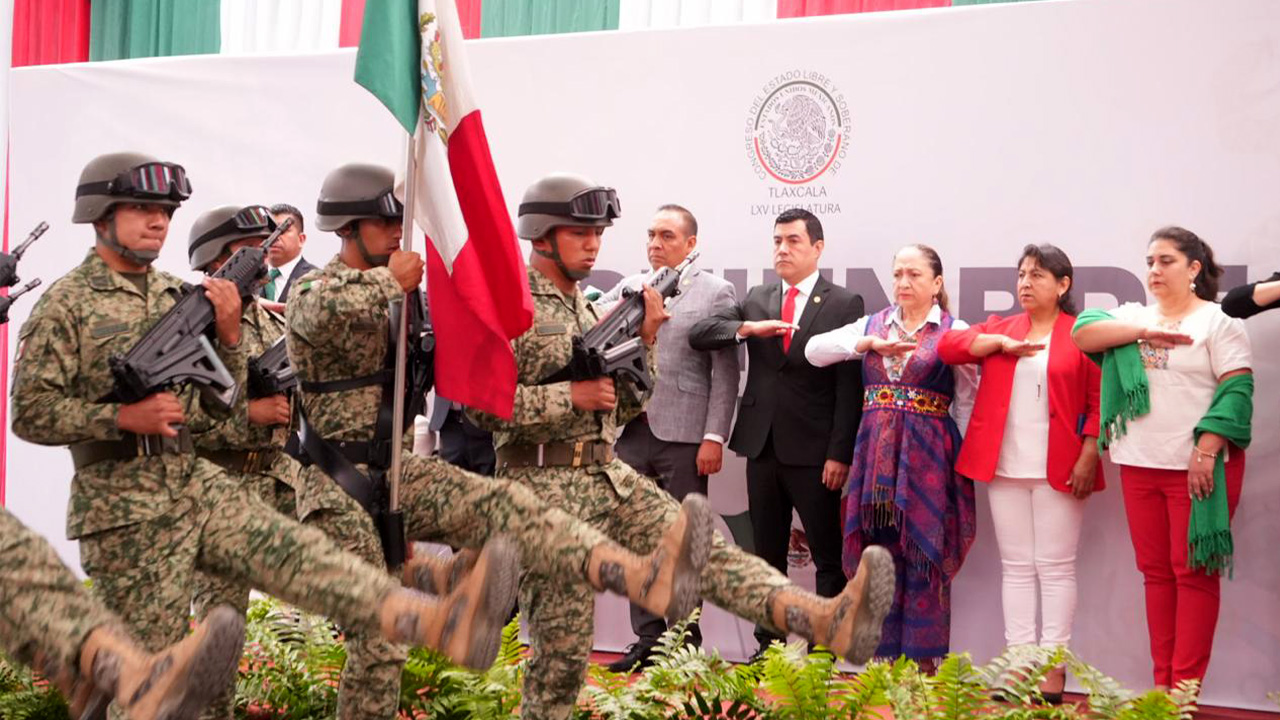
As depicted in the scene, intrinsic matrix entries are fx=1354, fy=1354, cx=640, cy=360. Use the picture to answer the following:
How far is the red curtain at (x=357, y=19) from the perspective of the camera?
877 cm

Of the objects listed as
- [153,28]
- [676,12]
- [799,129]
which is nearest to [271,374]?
[799,129]

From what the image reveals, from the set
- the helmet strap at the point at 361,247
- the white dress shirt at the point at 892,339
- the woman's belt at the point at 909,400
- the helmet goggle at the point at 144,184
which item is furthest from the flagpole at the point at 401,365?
the woman's belt at the point at 909,400

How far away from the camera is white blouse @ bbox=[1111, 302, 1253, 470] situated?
223 inches

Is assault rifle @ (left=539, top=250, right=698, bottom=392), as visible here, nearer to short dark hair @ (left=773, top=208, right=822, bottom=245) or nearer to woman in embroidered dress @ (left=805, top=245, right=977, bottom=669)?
woman in embroidered dress @ (left=805, top=245, right=977, bottom=669)

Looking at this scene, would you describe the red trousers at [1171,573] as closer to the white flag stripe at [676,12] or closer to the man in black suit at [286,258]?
the white flag stripe at [676,12]

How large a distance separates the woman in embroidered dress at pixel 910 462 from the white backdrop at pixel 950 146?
1.22 ft

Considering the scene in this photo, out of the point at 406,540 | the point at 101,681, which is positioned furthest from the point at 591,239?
the point at 101,681

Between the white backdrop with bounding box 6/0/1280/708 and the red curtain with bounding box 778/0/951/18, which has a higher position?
the red curtain with bounding box 778/0/951/18

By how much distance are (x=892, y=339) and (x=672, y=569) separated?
9.55 feet

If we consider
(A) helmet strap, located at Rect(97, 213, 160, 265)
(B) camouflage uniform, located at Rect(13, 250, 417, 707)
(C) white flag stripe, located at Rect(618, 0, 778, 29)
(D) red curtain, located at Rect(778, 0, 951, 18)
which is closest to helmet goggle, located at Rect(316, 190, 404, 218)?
(A) helmet strap, located at Rect(97, 213, 160, 265)

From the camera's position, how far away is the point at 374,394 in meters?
4.16

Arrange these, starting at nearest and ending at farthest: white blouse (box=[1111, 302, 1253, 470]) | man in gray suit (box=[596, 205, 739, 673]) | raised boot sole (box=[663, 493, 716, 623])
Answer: raised boot sole (box=[663, 493, 716, 623])
white blouse (box=[1111, 302, 1253, 470])
man in gray suit (box=[596, 205, 739, 673])

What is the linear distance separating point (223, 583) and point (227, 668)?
1.73 m

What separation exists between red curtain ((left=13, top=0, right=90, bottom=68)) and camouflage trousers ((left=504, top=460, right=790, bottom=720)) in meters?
7.16
